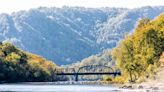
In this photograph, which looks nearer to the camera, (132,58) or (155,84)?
(155,84)

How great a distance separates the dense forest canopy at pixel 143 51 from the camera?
472ft

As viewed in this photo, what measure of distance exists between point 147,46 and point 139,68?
46.2 ft

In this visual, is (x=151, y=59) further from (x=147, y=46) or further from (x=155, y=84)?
(x=155, y=84)

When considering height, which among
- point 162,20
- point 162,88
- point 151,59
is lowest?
point 162,88

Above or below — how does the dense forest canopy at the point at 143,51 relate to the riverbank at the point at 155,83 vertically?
above

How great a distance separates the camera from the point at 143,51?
14662 centimetres

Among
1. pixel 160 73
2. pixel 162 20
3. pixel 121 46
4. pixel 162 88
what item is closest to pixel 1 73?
pixel 121 46

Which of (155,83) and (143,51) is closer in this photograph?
(155,83)

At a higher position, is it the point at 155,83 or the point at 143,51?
the point at 143,51

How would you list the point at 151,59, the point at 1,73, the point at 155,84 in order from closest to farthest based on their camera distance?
the point at 155,84, the point at 151,59, the point at 1,73

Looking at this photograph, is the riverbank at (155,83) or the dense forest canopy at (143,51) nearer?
the riverbank at (155,83)

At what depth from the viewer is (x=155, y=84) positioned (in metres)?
122

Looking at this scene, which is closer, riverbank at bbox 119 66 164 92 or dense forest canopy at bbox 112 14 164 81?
riverbank at bbox 119 66 164 92

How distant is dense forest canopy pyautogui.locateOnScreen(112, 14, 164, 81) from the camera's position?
144000 mm
